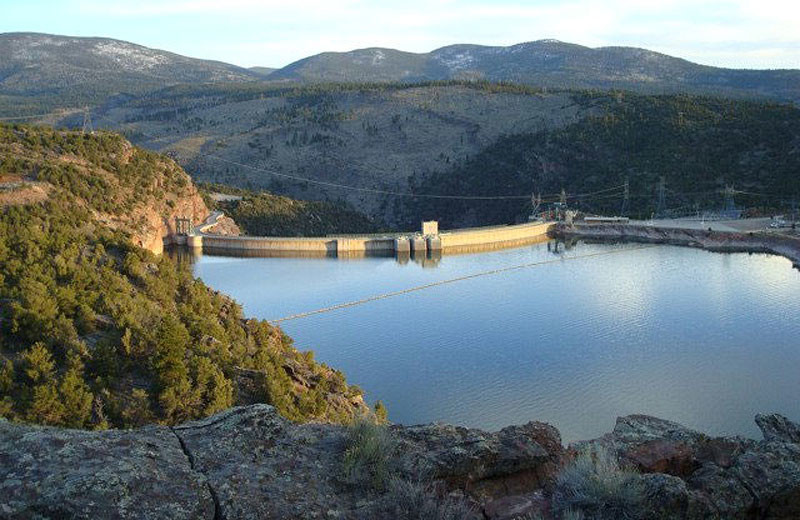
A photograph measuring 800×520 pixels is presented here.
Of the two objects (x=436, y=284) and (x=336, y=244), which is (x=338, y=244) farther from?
(x=436, y=284)

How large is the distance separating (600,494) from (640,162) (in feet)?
216

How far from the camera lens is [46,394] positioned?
11.8 metres

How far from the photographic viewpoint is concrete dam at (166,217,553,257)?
164 feet

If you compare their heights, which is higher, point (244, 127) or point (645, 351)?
point (244, 127)

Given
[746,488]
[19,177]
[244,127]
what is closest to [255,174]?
[244,127]

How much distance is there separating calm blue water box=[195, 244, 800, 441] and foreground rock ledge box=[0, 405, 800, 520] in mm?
11628

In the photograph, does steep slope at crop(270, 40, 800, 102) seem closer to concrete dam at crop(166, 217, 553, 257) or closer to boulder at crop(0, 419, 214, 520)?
concrete dam at crop(166, 217, 553, 257)

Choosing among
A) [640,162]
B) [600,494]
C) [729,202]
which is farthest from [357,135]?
[600,494]

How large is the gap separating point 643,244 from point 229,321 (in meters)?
41.3

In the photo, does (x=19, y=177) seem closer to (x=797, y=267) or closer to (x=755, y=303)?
(x=755, y=303)

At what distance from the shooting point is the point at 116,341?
1472 centimetres

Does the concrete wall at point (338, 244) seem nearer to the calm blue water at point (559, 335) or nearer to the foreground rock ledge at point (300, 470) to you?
the calm blue water at point (559, 335)

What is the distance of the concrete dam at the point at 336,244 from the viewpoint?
164ft

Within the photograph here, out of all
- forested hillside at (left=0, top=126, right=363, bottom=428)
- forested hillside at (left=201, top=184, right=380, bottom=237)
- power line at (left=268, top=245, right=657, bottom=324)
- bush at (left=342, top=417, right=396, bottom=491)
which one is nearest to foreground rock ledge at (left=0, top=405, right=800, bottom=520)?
bush at (left=342, top=417, right=396, bottom=491)
